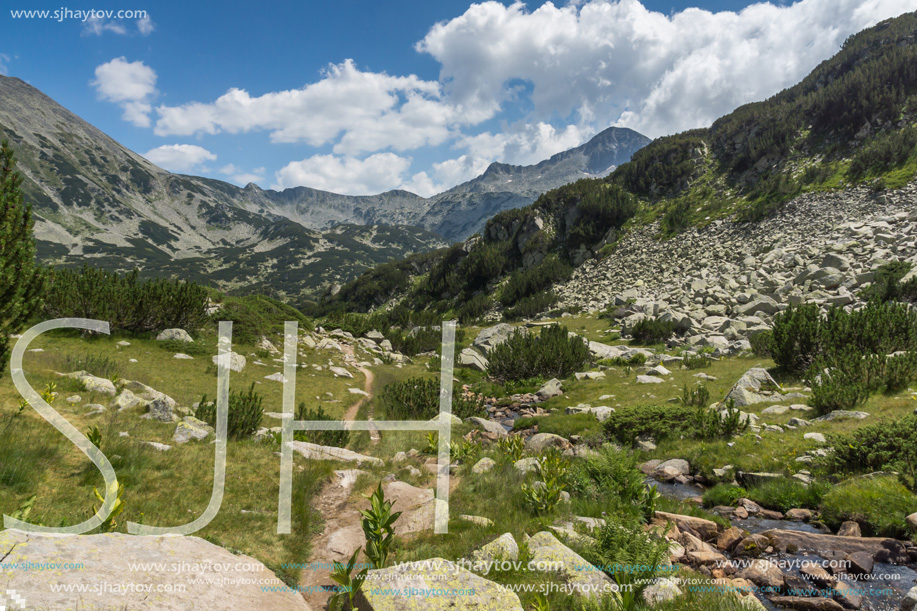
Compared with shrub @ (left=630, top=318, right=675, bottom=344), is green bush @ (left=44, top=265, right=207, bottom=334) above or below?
above

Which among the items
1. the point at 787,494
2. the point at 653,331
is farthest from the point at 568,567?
the point at 653,331

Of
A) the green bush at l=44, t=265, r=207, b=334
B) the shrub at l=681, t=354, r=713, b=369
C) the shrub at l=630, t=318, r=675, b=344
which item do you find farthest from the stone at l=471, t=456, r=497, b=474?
the shrub at l=630, t=318, r=675, b=344

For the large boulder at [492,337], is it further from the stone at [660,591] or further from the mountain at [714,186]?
the stone at [660,591]

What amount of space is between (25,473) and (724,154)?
66.7m

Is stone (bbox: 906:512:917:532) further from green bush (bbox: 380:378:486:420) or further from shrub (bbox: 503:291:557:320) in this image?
shrub (bbox: 503:291:557:320)

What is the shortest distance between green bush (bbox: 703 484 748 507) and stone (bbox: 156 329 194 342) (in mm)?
21338

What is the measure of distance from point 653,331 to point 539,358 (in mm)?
8780

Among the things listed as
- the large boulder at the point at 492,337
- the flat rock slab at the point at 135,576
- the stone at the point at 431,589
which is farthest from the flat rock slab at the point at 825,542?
the large boulder at the point at 492,337

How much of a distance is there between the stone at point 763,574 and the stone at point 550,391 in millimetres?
13165

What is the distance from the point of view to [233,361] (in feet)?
59.9

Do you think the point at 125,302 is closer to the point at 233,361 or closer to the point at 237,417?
the point at 233,361

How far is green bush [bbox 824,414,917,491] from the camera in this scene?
6.25 m

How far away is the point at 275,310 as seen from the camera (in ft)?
96.7

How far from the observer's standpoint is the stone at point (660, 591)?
410cm
